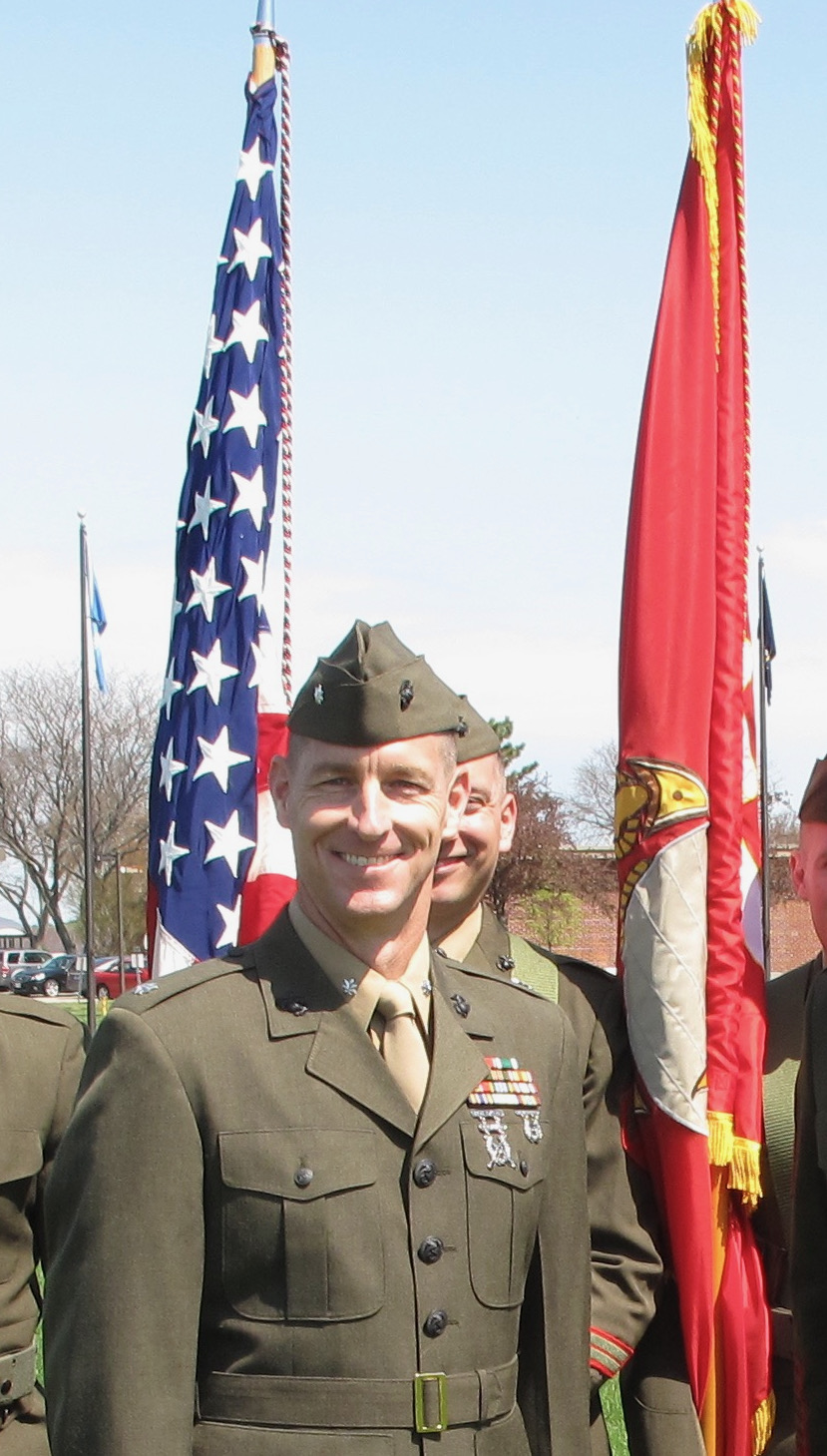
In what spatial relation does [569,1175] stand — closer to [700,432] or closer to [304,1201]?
[304,1201]

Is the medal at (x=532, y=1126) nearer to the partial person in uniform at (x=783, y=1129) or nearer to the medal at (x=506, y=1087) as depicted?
the medal at (x=506, y=1087)

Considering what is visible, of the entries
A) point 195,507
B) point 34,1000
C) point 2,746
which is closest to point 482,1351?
point 34,1000

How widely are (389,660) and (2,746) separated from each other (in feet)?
132

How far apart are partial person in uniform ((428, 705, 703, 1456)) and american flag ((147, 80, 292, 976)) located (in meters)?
1.87

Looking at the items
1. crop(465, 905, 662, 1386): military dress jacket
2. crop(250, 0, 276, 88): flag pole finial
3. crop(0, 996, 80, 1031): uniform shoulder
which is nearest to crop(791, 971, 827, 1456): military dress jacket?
crop(465, 905, 662, 1386): military dress jacket

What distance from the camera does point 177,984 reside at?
97.5 inches

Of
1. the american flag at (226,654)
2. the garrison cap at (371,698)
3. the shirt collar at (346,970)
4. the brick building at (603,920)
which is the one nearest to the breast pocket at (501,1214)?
the shirt collar at (346,970)

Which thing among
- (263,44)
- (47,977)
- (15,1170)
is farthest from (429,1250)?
(47,977)

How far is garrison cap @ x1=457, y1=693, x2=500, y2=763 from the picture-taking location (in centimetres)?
358

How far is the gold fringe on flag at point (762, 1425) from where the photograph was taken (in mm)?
3426

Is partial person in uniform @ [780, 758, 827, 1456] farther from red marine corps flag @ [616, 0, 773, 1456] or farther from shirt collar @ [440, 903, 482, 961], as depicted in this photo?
shirt collar @ [440, 903, 482, 961]

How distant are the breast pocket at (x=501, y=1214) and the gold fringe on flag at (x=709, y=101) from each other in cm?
217

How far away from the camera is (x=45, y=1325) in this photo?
2379 millimetres

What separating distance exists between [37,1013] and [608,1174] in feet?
4.21
